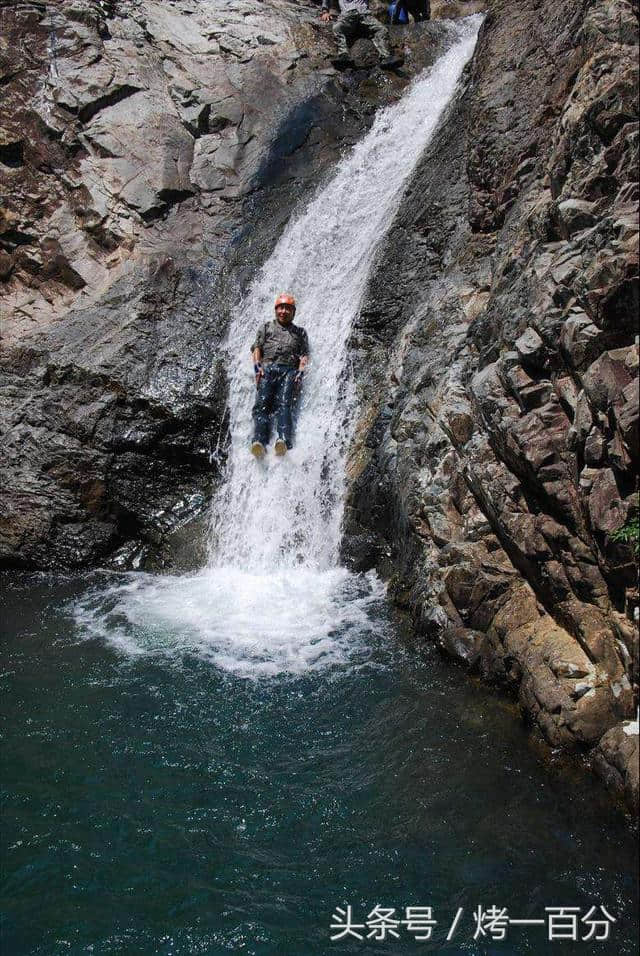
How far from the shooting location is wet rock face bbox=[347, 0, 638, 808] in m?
5.16

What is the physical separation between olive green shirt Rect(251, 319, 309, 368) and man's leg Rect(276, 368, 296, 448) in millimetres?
354

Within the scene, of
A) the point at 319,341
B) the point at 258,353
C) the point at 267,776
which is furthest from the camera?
the point at 319,341

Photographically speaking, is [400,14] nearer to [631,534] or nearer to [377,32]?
[377,32]

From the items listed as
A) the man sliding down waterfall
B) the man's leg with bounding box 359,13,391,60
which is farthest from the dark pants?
the man's leg with bounding box 359,13,391,60

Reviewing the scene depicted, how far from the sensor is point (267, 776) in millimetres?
5395

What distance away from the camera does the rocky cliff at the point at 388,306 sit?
17.9ft

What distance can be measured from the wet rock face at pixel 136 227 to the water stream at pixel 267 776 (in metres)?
1.50

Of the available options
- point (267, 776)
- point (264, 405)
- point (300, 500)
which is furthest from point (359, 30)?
A: point (267, 776)

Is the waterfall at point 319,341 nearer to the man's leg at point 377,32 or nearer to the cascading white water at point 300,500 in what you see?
the cascading white water at point 300,500

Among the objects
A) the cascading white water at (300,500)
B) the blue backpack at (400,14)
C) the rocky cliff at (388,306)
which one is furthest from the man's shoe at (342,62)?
the blue backpack at (400,14)

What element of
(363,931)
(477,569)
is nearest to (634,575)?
(477,569)

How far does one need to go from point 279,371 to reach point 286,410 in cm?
66

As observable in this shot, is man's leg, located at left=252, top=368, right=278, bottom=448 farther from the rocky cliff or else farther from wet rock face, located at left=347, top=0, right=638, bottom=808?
wet rock face, located at left=347, top=0, right=638, bottom=808

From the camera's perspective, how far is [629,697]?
489cm
